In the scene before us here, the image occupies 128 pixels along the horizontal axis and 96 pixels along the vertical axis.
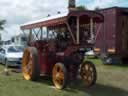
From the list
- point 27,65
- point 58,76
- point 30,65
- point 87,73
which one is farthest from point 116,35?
point 58,76

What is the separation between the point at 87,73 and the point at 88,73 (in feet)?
0.23

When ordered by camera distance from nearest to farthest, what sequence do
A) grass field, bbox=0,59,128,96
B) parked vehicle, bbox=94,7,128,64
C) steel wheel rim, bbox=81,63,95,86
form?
grass field, bbox=0,59,128,96
steel wheel rim, bbox=81,63,95,86
parked vehicle, bbox=94,7,128,64

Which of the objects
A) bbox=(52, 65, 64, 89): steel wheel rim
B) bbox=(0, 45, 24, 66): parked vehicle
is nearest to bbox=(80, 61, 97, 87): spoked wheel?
bbox=(52, 65, 64, 89): steel wheel rim

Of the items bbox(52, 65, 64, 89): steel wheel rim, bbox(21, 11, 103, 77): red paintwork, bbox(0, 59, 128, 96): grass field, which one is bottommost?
bbox(0, 59, 128, 96): grass field

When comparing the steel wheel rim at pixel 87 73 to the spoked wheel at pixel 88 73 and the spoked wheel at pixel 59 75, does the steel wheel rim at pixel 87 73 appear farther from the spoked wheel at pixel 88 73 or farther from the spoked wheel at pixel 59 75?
the spoked wheel at pixel 59 75

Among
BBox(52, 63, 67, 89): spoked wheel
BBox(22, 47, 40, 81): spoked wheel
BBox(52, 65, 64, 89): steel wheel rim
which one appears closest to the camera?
BBox(52, 63, 67, 89): spoked wheel

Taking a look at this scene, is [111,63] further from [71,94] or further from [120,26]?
[71,94]

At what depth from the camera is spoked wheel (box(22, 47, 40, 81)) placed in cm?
1584

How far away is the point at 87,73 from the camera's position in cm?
1518

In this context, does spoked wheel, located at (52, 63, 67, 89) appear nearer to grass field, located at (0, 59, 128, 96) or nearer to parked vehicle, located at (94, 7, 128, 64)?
grass field, located at (0, 59, 128, 96)

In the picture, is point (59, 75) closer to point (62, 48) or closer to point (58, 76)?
point (58, 76)

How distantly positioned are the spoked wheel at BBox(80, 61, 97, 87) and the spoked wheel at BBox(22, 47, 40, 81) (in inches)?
72.1

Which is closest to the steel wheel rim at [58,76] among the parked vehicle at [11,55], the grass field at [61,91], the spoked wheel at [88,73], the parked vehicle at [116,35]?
the grass field at [61,91]

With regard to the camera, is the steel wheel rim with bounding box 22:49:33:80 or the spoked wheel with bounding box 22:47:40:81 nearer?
the spoked wheel with bounding box 22:47:40:81
